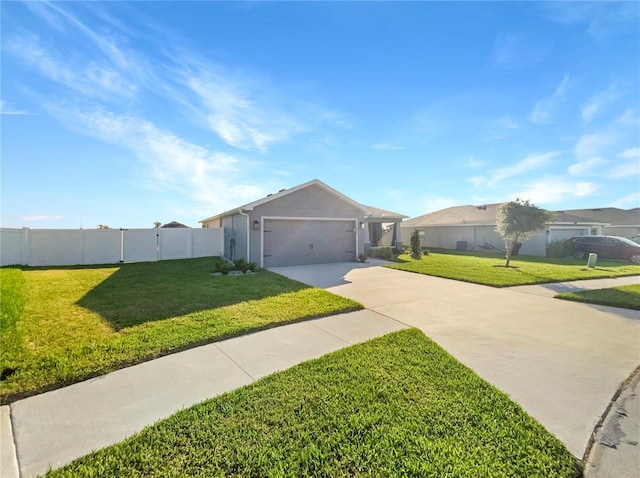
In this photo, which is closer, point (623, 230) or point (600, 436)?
point (600, 436)

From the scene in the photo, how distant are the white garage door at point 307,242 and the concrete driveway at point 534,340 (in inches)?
178

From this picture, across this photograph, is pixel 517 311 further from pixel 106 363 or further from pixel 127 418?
pixel 106 363

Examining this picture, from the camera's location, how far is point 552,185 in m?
15.0

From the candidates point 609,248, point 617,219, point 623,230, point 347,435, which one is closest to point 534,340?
point 347,435

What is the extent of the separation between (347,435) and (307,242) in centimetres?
1127

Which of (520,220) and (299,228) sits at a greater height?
(520,220)

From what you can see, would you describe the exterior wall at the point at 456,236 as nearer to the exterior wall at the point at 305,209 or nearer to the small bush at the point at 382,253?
the small bush at the point at 382,253

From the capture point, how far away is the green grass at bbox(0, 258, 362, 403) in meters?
3.59

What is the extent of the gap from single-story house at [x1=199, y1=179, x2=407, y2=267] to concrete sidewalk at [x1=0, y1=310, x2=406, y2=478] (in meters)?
7.97

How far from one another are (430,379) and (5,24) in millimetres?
9211

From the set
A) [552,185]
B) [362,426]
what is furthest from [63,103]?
[552,185]

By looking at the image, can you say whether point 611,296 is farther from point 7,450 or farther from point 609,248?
Result: point 609,248

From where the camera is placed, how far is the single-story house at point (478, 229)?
63.2 feet

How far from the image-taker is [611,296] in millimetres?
7578
